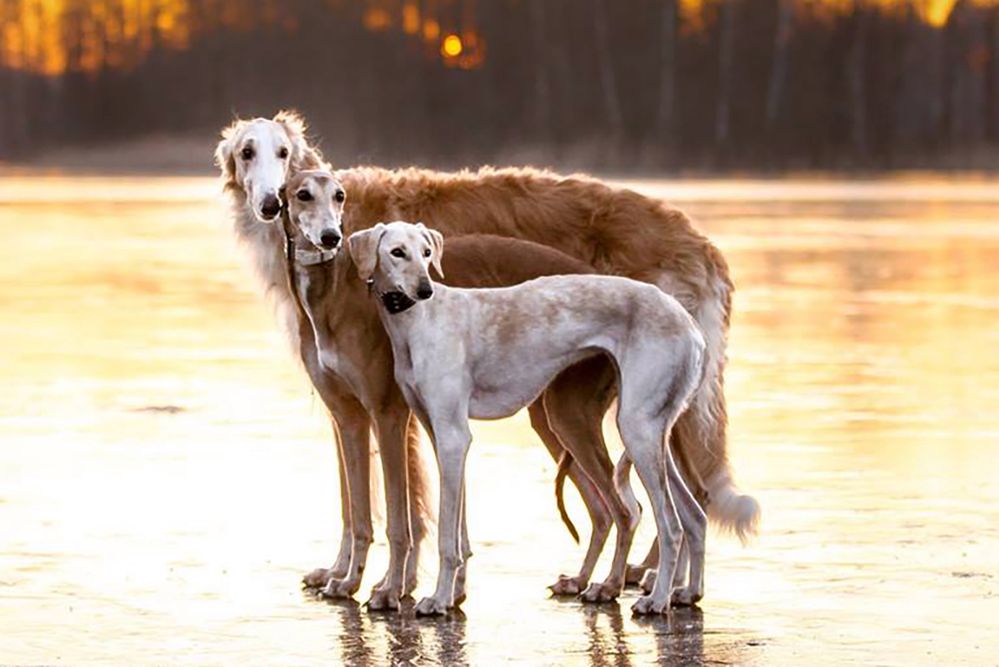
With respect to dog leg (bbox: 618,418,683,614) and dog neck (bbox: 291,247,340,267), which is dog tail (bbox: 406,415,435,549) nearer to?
dog neck (bbox: 291,247,340,267)

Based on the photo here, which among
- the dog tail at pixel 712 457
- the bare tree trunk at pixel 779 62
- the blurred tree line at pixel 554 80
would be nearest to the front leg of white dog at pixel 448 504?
the dog tail at pixel 712 457

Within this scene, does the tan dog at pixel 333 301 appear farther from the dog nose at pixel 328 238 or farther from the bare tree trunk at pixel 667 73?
the bare tree trunk at pixel 667 73

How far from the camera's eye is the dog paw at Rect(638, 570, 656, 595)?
325 inches

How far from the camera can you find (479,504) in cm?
989

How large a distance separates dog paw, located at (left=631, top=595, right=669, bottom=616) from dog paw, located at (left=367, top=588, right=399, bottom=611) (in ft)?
2.76

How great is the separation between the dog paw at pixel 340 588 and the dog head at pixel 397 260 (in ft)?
3.62

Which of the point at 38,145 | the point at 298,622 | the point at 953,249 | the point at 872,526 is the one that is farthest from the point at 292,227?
the point at 38,145

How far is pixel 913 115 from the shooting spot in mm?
75750

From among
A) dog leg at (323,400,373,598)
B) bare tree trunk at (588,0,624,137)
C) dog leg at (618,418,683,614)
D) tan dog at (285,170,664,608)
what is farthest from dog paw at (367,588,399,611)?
bare tree trunk at (588,0,624,137)

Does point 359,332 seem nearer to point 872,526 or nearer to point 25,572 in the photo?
point 25,572

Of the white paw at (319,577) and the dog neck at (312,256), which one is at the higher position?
the dog neck at (312,256)

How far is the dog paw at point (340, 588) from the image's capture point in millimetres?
8055

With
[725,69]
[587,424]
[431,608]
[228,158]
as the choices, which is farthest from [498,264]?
[725,69]

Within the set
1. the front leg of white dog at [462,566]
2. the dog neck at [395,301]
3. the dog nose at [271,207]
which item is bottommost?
the front leg of white dog at [462,566]
